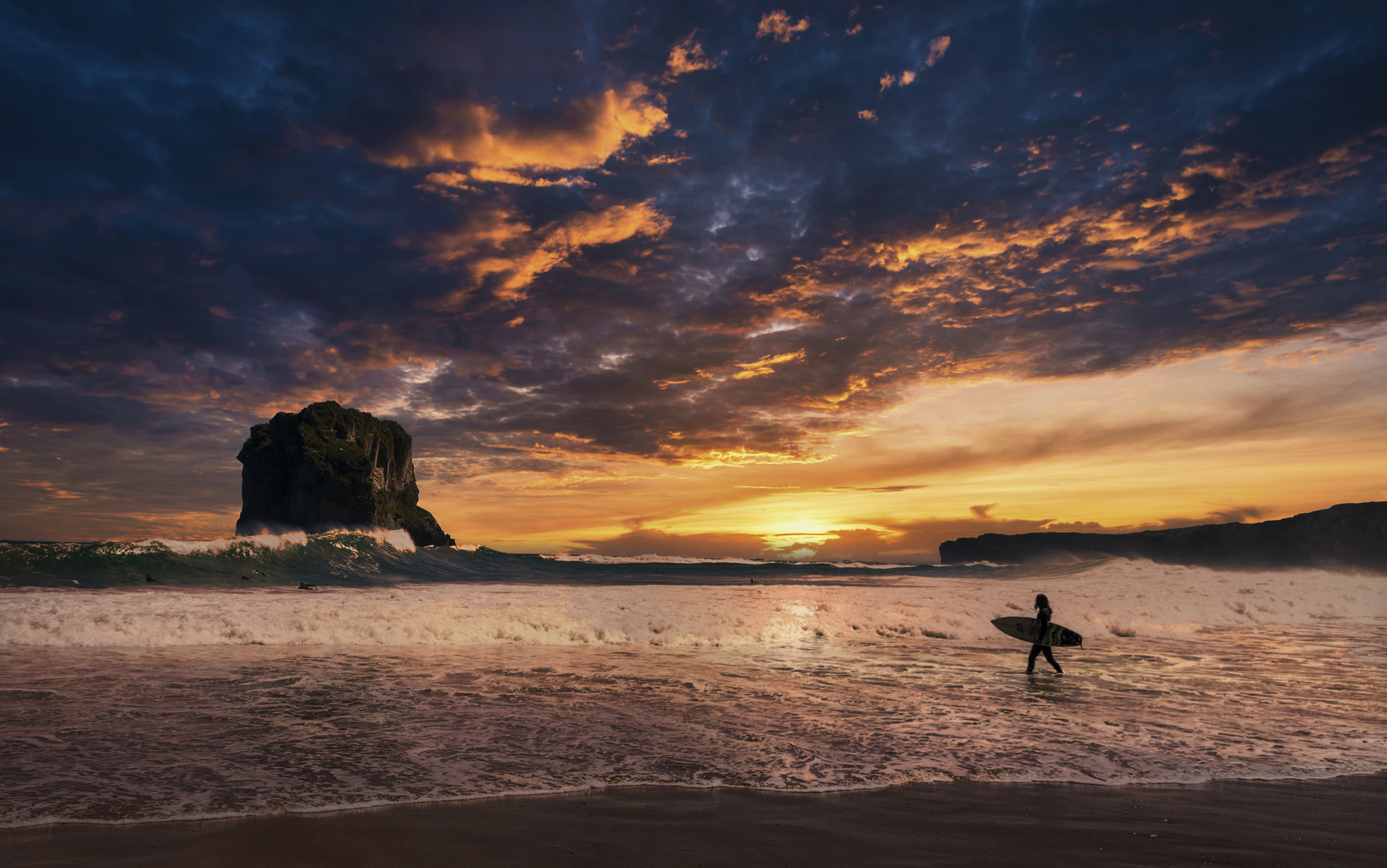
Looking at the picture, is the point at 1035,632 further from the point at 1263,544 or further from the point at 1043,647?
the point at 1263,544

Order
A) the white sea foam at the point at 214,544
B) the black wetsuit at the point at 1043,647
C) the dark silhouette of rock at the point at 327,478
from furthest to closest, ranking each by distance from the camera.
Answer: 1. the dark silhouette of rock at the point at 327,478
2. the white sea foam at the point at 214,544
3. the black wetsuit at the point at 1043,647

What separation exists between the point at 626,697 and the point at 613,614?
30.4 feet

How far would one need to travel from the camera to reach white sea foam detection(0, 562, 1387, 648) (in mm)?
16047

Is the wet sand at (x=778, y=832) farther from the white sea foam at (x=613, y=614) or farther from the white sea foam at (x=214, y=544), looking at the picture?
the white sea foam at (x=214, y=544)

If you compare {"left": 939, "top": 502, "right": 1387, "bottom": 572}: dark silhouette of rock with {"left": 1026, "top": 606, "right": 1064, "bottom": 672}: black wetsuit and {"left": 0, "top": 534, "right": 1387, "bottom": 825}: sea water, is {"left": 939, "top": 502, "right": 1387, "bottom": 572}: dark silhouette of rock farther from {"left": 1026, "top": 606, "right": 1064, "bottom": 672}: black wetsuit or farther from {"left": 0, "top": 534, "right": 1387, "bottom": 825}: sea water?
{"left": 1026, "top": 606, "right": 1064, "bottom": 672}: black wetsuit

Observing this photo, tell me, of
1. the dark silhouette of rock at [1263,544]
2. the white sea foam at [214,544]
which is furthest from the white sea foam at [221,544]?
the dark silhouette of rock at [1263,544]

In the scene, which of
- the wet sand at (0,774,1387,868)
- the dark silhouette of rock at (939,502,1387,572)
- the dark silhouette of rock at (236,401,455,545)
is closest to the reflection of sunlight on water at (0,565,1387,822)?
the wet sand at (0,774,1387,868)

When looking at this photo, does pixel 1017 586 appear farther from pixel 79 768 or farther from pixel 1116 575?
pixel 79 768

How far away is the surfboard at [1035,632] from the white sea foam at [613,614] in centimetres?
248

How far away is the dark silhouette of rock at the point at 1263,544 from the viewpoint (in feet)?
269

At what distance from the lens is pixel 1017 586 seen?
31.2 m

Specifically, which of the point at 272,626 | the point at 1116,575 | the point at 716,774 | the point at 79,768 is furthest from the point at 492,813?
the point at 1116,575

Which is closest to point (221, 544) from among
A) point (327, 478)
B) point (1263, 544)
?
point (327, 478)

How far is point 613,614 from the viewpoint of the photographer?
63.4 feet
